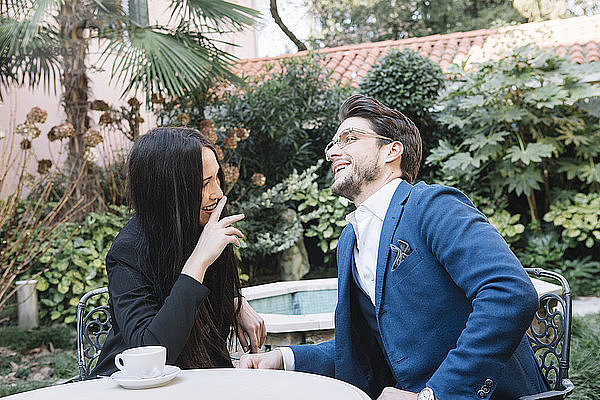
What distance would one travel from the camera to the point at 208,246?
1.86 meters

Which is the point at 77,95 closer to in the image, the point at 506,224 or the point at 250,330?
the point at 250,330

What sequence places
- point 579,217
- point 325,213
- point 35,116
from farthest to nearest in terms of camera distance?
point 325,213, point 579,217, point 35,116

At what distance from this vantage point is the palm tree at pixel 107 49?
5500 millimetres

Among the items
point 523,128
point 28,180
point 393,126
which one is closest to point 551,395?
point 393,126

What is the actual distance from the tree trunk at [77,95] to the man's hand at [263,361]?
15.6ft

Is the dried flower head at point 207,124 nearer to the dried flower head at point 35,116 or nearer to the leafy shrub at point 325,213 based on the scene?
the dried flower head at point 35,116

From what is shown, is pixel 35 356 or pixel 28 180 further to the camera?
pixel 28 180

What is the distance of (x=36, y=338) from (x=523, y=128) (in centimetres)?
610

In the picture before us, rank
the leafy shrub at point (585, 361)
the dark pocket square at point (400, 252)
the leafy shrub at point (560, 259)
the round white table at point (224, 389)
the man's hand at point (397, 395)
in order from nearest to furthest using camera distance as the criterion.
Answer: the round white table at point (224, 389) → the man's hand at point (397, 395) → the dark pocket square at point (400, 252) → the leafy shrub at point (585, 361) → the leafy shrub at point (560, 259)

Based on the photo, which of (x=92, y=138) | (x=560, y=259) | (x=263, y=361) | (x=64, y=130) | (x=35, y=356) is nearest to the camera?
(x=263, y=361)

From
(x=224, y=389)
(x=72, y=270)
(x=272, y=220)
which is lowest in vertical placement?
(x=72, y=270)

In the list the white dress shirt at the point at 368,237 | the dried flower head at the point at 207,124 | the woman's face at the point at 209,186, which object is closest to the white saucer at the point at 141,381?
the white dress shirt at the point at 368,237

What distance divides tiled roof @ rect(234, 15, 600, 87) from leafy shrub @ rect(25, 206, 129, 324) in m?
3.42

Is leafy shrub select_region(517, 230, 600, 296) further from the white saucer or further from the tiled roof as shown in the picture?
the white saucer
